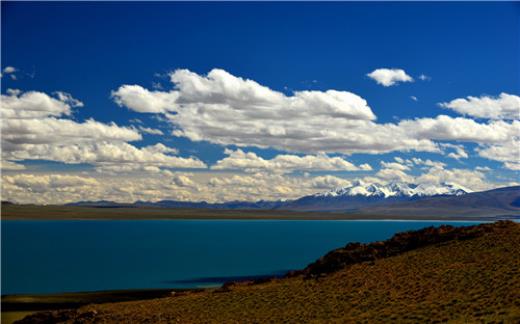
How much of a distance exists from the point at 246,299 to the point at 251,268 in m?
86.3

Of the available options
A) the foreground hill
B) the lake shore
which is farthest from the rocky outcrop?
the lake shore

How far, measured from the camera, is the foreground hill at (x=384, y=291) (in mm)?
41750

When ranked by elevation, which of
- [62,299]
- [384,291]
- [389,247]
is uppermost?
[389,247]

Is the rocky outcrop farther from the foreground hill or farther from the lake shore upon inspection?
the lake shore

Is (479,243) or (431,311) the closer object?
(431,311)

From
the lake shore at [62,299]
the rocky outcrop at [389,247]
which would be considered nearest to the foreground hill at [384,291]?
the rocky outcrop at [389,247]

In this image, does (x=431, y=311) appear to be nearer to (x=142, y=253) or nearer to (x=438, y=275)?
(x=438, y=275)

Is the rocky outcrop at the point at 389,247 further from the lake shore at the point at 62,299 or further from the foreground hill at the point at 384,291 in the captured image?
the lake shore at the point at 62,299

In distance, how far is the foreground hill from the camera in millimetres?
41750

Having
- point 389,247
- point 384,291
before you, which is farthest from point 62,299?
point 384,291

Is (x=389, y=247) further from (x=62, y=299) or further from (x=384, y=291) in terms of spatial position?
(x=62, y=299)

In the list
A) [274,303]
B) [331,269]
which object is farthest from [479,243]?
[274,303]

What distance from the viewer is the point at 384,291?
5056 centimetres

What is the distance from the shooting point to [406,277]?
5466 cm
